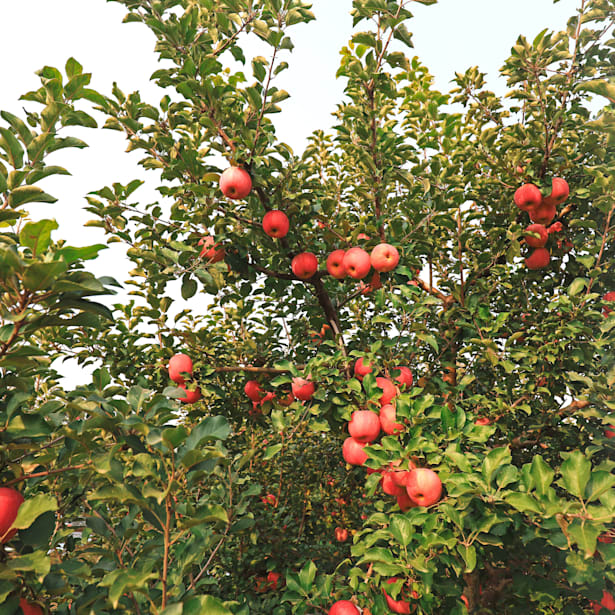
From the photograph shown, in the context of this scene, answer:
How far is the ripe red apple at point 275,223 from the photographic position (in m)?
2.91

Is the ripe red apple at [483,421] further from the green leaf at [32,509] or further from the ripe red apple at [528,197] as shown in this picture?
the green leaf at [32,509]

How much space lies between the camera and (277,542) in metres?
3.76

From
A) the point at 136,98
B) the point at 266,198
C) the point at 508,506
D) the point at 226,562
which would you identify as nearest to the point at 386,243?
the point at 266,198

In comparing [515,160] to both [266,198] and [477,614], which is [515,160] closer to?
[266,198]

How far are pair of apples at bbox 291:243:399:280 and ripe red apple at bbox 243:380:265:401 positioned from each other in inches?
43.5

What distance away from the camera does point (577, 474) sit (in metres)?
1.61

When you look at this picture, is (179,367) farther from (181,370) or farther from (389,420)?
(389,420)

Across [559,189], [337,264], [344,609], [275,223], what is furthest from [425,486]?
[559,189]

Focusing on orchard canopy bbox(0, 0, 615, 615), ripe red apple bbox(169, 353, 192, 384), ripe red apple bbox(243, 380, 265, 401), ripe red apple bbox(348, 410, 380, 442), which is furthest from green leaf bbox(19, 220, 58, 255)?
ripe red apple bbox(243, 380, 265, 401)

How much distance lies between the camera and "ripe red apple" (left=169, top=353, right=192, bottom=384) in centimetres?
338

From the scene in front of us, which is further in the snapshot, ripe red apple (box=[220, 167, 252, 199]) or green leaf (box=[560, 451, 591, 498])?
ripe red apple (box=[220, 167, 252, 199])

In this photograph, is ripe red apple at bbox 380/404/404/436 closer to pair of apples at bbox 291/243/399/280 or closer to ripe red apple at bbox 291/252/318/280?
pair of apples at bbox 291/243/399/280

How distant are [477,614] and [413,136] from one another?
334 centimetres

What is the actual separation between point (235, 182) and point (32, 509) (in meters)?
1.99
